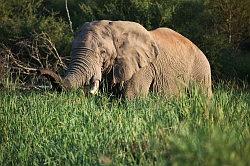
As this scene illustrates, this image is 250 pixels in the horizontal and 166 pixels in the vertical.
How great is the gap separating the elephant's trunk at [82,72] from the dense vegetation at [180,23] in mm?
9586

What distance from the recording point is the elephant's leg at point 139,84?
9797 mm

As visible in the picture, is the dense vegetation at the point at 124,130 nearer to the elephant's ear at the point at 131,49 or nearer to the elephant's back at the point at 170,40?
the elephant's ear at the point at 131,49

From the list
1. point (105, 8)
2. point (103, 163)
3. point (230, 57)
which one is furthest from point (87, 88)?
point (105, 8)

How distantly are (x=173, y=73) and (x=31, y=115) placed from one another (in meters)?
3.54

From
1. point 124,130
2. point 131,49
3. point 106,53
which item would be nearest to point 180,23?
point 131,49

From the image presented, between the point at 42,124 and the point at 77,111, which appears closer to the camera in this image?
the point at 42,124

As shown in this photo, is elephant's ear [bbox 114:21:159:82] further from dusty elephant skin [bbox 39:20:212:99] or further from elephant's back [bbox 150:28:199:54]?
elephant's back [bbox 150:28:199:54]

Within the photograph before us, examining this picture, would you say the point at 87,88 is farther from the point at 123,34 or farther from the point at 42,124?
the point at 42,124

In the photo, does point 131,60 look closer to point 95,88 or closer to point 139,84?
point 139,84

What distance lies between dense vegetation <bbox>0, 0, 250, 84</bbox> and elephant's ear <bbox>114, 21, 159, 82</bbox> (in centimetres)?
881

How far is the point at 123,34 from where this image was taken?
32.7 ft

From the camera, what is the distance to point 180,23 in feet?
71.3

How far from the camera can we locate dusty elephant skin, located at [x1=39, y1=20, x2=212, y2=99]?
9.22 metres

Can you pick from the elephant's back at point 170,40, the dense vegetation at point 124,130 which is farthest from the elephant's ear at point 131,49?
the dense vegetation at point 124,130
